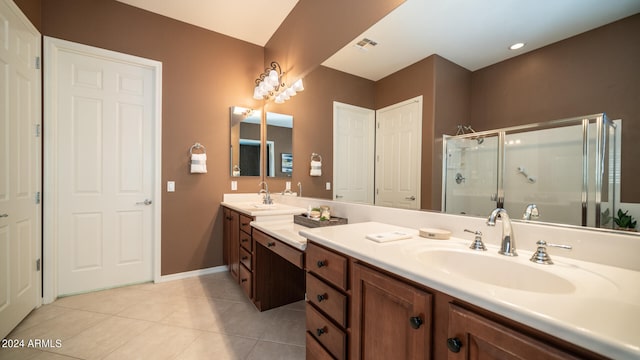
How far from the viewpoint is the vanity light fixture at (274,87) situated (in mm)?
2756

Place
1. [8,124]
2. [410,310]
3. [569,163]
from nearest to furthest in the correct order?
[410,310], [569,163], [8,124]

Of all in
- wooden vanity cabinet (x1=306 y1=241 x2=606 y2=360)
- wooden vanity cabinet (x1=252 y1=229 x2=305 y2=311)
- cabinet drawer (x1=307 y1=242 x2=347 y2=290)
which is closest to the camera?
wooden vanity cabinet (x1=306 y1=241 x2=606 y2=360)

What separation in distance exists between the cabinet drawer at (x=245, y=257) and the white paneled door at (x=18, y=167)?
156 cm

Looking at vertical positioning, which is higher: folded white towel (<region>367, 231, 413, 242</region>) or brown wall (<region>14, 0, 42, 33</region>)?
brown wall (<region>14, 0, 42, 33</region>)

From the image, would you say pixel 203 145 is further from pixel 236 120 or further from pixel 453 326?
pixel 453 326

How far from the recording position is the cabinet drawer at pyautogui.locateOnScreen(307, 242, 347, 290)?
3.53ft

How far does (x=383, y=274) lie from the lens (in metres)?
0.89

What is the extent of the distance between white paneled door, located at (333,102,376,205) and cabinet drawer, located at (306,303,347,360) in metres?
0.84

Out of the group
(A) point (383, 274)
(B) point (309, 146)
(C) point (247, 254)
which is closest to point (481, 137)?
(A) point (383, 274)

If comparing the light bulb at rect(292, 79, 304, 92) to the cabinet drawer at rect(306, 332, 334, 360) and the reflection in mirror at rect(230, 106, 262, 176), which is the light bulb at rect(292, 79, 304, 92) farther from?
the cabinet drawer at rect(306, 332, 334, 360)

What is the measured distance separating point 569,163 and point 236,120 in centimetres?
302

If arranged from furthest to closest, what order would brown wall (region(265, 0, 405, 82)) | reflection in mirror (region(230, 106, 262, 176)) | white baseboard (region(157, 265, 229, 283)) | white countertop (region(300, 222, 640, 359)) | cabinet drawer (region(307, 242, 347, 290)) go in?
1. reflection in mirror (region(230, 106, 262, 176))
2. white baseboard (region(157, 265, 229, 283))
3. brown wall (region(265, 0, 405, 82))
4. cabinet drawer (region(307, 242, 347, 290))
5. white countertop (region(300, 222, 640, 359))

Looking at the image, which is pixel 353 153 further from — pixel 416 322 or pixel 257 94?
pixel 257 94

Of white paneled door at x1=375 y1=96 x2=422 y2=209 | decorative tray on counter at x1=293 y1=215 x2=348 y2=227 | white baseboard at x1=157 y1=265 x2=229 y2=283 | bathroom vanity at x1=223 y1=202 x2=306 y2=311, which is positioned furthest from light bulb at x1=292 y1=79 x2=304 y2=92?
white baseboard at x1=157 y1=265 x2=229 y2=283
